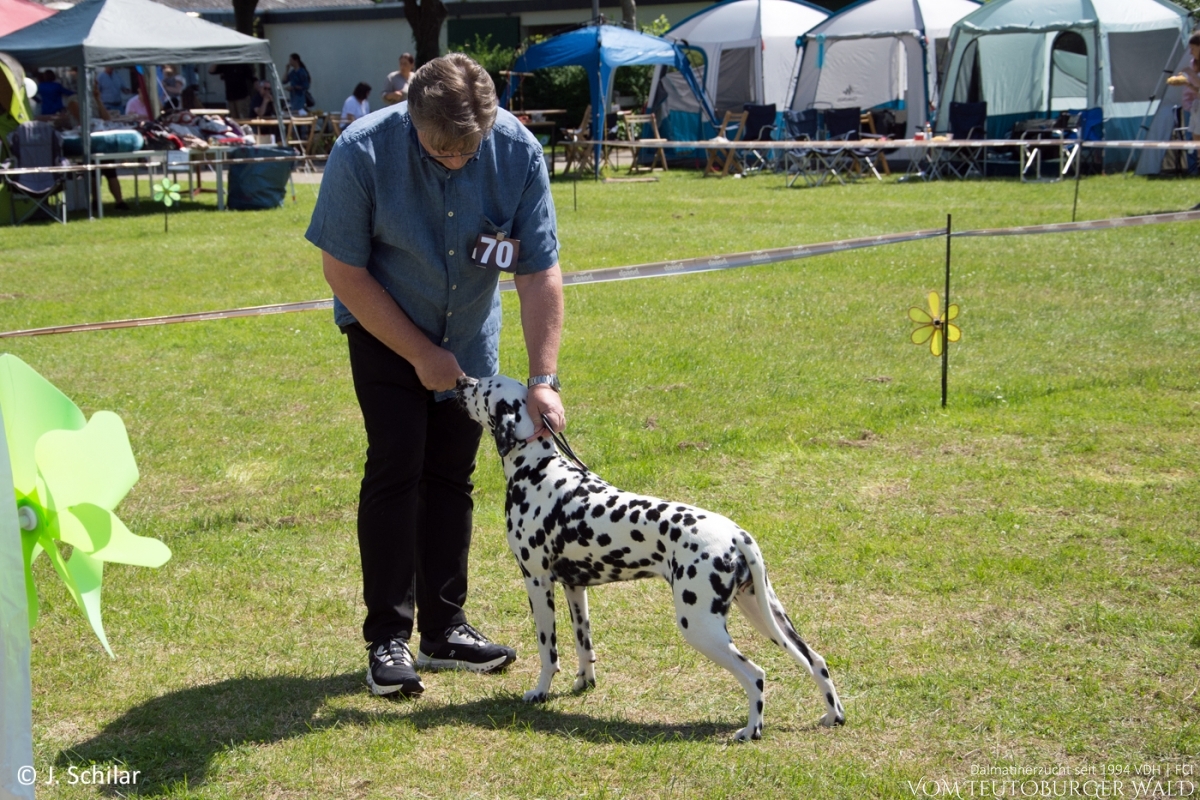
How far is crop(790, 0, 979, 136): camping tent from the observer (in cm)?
2186

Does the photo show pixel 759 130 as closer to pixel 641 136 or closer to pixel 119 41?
pixel 641 136

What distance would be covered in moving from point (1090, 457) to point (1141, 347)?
2.58 metres

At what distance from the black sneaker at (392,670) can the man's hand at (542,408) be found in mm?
789

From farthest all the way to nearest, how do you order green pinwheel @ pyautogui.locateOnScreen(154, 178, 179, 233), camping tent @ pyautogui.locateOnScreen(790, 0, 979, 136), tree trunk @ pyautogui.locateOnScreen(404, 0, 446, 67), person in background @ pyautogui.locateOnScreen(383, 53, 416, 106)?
tree trunk @ pyautogui.locateOnScreen(404, 0, 446, 67)
camping tent @ pyautogui.locateOnScreen(790, 0, 979, 136)
person in background @ pyautogui.locateOnScreen(383, 53, 416, 106)
green pinwheel @ pyautogui.locateOnScreen(154, 178, 179, 233)

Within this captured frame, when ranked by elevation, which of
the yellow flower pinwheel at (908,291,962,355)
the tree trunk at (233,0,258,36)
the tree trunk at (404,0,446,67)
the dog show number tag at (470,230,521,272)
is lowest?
the yellow flower pinwheel at (908,291,962,355)

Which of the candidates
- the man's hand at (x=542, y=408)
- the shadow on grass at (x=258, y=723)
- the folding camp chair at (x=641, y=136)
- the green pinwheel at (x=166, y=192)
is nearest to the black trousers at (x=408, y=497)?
the shadow on grass at (x=258, y=723)

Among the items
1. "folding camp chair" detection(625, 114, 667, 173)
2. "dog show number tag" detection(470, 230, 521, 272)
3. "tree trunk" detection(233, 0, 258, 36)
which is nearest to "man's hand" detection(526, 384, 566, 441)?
"dog show number tag" detection(470, 230, 521, 272)

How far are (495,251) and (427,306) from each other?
0.90 feet

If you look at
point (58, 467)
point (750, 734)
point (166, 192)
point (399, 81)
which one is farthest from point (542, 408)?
point (399, 81)

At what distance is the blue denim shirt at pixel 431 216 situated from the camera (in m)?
3.28

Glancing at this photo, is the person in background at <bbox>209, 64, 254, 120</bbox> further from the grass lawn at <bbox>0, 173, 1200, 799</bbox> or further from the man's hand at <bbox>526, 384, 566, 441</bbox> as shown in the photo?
the man's hand at <bbox>526, 384, 566, 441</bbox>

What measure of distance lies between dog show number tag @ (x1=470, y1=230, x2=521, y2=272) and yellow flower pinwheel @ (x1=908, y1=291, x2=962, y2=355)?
358 centimetres

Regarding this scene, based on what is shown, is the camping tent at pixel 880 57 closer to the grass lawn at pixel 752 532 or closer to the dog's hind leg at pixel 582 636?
the grass lawn at pixel 752 532

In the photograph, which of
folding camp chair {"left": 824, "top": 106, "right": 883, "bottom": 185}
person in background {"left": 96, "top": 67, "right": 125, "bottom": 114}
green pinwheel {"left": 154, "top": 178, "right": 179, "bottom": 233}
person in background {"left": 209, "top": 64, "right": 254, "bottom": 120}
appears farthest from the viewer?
person in background {"left": 209, "top": 64, "right": 254, "bottom": 120}
